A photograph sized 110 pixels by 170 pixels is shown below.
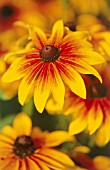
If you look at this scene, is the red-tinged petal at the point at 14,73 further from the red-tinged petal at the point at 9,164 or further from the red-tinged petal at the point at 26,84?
the red-tinged petal at the point at 9,164

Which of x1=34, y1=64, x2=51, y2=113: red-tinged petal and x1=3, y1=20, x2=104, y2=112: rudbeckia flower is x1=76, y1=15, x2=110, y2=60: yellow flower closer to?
x1=3, y1=20, x2=104, y2=112: rudbeckia flower

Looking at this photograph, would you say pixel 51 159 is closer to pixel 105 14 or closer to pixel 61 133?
pixel 61 133

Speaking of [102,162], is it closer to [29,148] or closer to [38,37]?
[29,148]

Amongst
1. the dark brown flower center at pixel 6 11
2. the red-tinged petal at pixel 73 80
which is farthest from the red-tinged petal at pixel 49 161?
the dark brown flower center at pixel 6 11

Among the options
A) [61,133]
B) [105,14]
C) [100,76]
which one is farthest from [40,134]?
[105,14]

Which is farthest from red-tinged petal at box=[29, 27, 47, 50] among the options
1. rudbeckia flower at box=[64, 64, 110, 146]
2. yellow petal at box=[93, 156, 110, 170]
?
yellow petal at box=[93, 156, 110, 170]

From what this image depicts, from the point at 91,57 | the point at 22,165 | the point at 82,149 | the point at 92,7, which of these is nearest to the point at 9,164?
the point at 22,165
